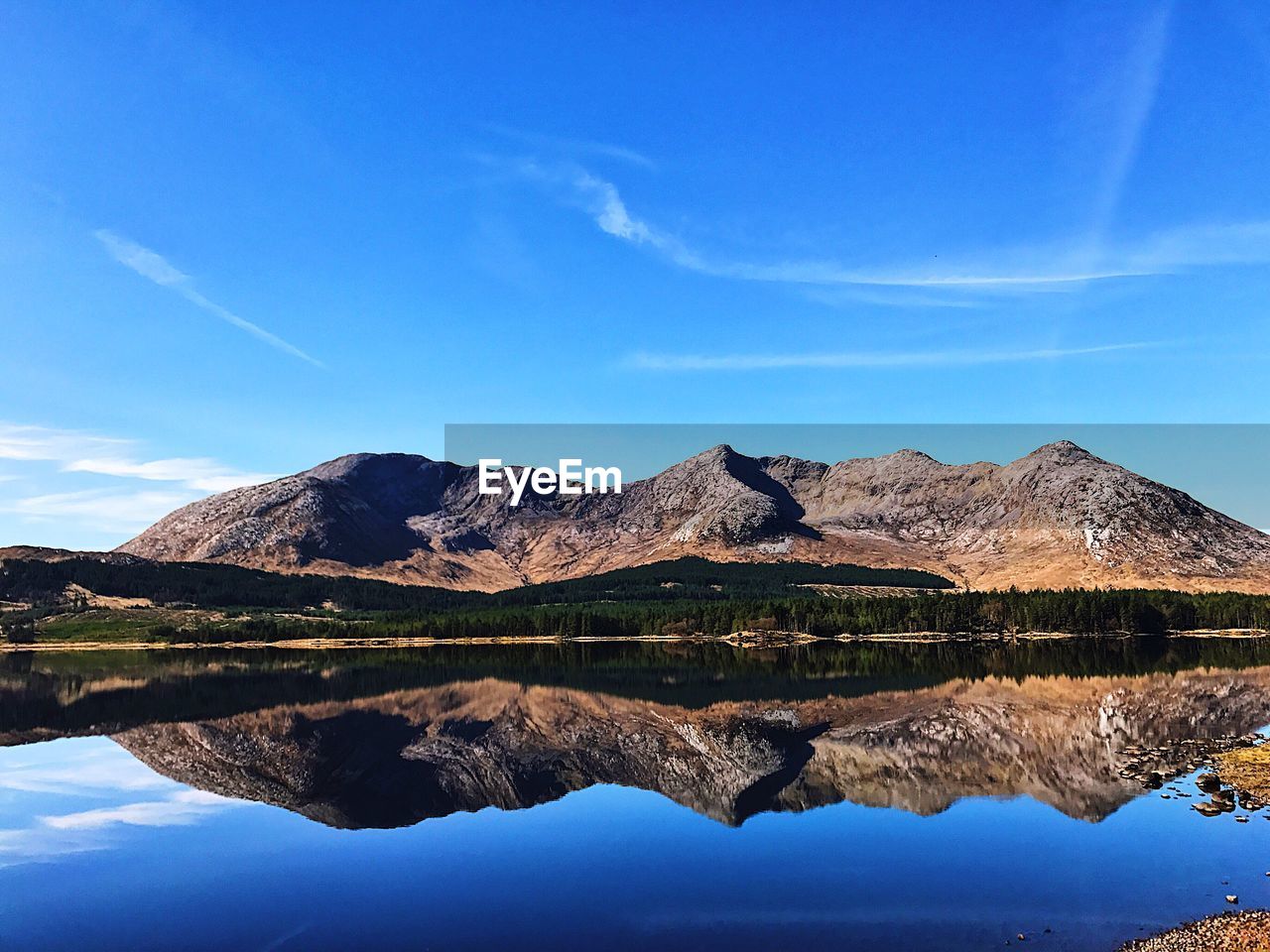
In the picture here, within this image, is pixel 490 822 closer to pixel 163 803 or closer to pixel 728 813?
pixel 728 813

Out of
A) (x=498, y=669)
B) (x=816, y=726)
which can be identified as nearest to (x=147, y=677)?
(x=498, y=669)

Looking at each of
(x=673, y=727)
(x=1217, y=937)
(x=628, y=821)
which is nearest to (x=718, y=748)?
(x=673, y=727)

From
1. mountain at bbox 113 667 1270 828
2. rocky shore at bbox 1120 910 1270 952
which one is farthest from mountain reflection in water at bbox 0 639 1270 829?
rocky shore at bbox 1120 910 1270 952

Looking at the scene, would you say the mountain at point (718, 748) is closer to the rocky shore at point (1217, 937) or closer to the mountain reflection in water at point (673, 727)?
the mountain reflection in water at point (673, 727)

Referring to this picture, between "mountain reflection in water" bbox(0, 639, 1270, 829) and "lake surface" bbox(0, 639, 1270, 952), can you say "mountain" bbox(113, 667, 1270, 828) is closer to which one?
"mountain reflection in water" bbox(0, 639, 1270, 829)

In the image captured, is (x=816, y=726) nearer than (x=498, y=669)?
Yes

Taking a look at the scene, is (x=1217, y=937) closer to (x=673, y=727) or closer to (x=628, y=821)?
(x=628, y=821)
